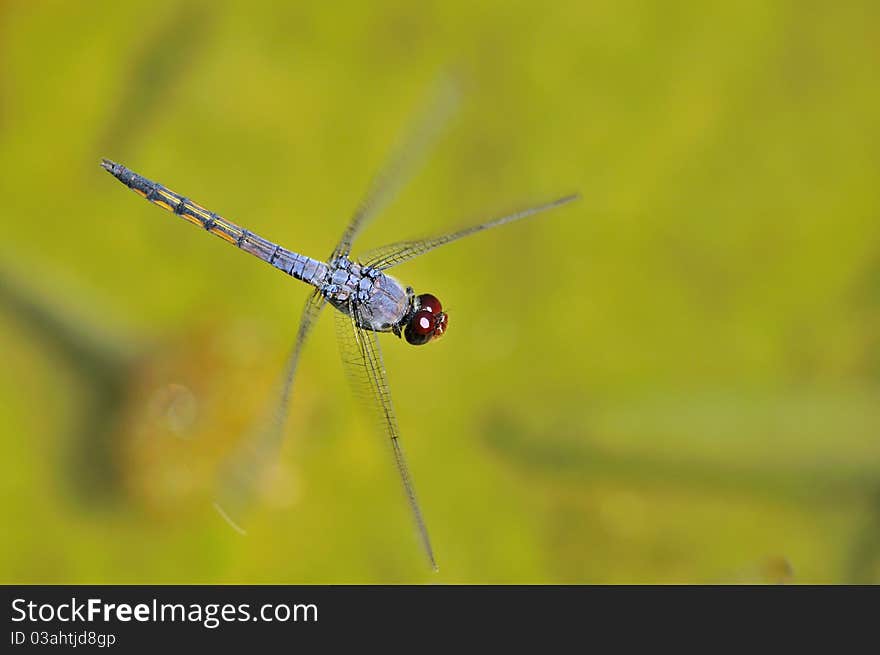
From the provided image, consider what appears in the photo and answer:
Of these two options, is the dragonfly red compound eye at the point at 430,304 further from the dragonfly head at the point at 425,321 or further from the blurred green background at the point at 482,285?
the blurred green background at the point at 482,285

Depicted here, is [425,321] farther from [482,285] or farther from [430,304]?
[482,285]

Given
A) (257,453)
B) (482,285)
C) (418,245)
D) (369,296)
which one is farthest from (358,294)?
(257,453)

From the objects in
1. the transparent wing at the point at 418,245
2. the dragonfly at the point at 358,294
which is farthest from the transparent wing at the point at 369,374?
the transparent wing at the point at 418,245

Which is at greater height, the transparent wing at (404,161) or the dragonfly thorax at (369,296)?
the transparent wing at (404,161)

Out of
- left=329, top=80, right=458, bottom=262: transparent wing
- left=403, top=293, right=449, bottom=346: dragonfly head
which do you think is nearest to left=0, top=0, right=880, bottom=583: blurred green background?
left=329, top=80, right=458, bottom=262: transparent wing

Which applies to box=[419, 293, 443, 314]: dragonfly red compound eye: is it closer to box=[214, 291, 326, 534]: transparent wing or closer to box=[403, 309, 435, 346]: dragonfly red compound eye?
box=[403, 309, 435, 346]: dragonfly red compound eye
